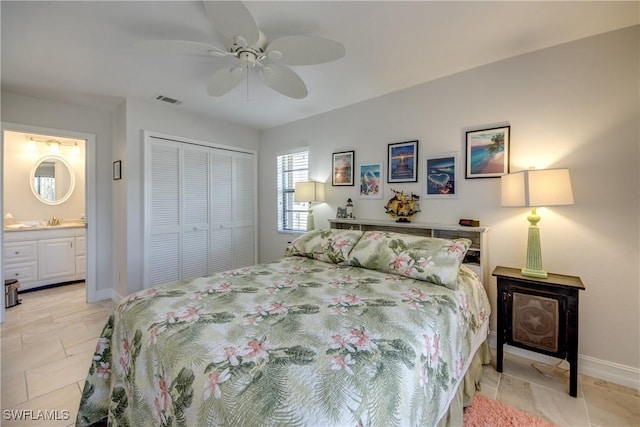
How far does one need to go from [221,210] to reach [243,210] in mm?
387

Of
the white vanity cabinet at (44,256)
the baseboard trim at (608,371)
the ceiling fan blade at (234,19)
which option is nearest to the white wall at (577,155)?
the baseboard trim at (608,371)

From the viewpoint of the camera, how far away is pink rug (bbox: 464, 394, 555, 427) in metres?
1.56

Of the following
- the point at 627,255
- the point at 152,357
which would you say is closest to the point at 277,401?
the point at 152,357

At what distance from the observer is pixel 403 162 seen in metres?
2.87

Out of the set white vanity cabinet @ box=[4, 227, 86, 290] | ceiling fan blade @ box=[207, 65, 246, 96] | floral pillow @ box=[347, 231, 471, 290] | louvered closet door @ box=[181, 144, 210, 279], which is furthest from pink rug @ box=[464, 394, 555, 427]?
white vanity cabinet @ box=[4, 227, 86, 290]

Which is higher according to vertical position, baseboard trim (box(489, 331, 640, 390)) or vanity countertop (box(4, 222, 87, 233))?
vanity countertop (box(4, 222, 87, 233))

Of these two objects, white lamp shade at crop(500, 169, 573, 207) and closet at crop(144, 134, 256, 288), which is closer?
white lamp shade at crop(500, 169, 573, 207)

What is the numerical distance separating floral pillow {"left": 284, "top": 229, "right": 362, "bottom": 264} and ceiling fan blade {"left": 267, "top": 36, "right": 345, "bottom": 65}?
145 cm

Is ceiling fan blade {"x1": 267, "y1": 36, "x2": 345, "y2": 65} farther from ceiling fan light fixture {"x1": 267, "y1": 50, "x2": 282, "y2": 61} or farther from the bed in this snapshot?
the bed

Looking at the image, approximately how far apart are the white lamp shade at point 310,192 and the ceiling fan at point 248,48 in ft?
4.75

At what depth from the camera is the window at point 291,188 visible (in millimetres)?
3947

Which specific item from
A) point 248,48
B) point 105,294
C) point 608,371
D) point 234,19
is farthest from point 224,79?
point 608,371

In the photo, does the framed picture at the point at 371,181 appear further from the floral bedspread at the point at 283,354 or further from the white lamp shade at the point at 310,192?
the floral bedspread at the point at 283,354

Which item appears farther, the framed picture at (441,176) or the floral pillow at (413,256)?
the framed picture at (441,176)
